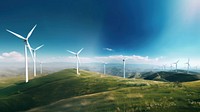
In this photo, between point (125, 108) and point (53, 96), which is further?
point (53, 96)

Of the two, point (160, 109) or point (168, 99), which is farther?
point (168, 99)

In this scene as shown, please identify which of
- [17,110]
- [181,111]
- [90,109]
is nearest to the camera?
[181,111]

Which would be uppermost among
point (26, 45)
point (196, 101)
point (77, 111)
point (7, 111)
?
point (26, 45)

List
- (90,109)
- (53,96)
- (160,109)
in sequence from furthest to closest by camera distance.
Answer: (53,96), (90,109), (160,109)

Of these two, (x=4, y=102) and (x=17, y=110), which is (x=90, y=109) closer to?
(x=17, y=110)

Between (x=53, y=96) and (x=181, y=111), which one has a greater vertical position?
(x=181, y=111)

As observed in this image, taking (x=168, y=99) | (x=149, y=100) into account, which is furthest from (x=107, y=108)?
(x=168, y=99)

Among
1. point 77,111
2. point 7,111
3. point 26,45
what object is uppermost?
point 26,45

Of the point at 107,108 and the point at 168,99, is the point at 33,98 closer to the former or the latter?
the point at 107,108

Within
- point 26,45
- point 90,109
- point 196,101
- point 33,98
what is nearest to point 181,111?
point 196,101
